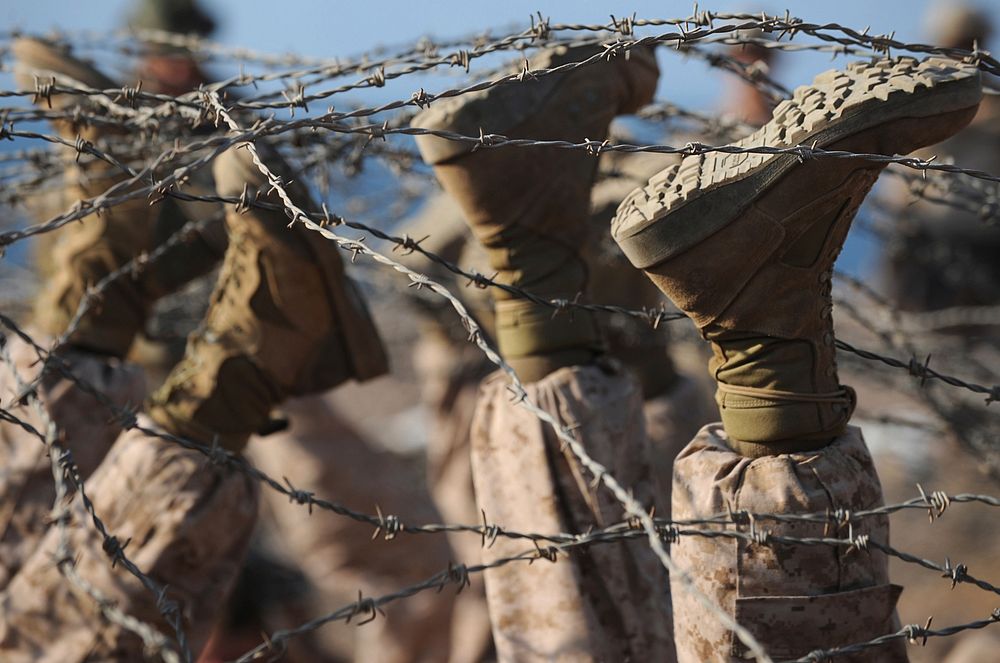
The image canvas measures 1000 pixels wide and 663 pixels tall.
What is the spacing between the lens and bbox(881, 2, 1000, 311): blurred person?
163 inches

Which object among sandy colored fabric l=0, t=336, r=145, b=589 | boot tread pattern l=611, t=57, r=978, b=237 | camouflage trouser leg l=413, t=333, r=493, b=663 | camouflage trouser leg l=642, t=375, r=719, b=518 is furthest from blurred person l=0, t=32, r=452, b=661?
camouflage trouser leg l=413, t=333, r=493, b=663

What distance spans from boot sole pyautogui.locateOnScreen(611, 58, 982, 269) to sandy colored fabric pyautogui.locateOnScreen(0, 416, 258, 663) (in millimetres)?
830

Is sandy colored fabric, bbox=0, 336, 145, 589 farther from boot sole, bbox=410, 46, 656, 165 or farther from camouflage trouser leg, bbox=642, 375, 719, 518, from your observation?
camouflage trouser leg, bbox=642, 375, 719, 518

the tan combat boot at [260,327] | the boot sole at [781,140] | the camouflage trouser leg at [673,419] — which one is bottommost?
the camouflage trouser leg at [673,419]

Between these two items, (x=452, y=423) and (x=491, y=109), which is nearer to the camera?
(x=491, y=109)

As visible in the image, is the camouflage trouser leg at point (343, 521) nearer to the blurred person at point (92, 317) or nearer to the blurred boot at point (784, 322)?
the blurred person at point (92, 317)

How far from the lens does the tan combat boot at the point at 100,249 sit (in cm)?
198

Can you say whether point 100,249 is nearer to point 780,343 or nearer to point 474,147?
point 474,147

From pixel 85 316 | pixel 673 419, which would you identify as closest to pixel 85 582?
pixel 85 316

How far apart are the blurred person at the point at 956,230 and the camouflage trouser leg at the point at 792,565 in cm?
256

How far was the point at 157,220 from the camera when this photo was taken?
2.21m

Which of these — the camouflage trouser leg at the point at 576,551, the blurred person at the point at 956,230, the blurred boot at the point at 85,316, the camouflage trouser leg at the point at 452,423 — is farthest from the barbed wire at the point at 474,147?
the blurred person at the point at 956,230

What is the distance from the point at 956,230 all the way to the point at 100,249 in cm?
338

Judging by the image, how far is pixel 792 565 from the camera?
1.20m
